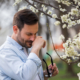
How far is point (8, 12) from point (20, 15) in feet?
21.8

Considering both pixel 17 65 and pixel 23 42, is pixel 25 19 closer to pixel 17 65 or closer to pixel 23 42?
pixel 23 42

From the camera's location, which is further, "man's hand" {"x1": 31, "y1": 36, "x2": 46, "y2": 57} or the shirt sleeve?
"man's hand" {"x1": 31, "y1": 36, "x2": 46, "y2": 57}

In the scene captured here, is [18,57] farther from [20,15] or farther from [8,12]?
[8,12]

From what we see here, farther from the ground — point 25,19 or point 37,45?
point 25,19

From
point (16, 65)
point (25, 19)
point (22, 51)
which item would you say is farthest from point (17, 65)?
point (25, 19)

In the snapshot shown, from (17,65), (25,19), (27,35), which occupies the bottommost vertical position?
(17,65)

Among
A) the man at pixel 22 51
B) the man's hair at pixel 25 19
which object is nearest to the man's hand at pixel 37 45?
the man at pixel 22 51

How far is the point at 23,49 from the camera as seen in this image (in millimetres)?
1503

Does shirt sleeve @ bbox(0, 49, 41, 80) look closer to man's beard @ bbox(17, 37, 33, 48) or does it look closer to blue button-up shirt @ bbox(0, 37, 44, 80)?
blue button-up shirt @ bbox(0, 37, 44, 80)

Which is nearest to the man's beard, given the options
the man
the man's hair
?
the man

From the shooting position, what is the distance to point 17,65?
1.27 metres

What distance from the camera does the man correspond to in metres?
1.26

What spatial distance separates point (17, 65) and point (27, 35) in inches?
10.7

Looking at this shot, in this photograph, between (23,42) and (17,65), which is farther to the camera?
(23,42)
